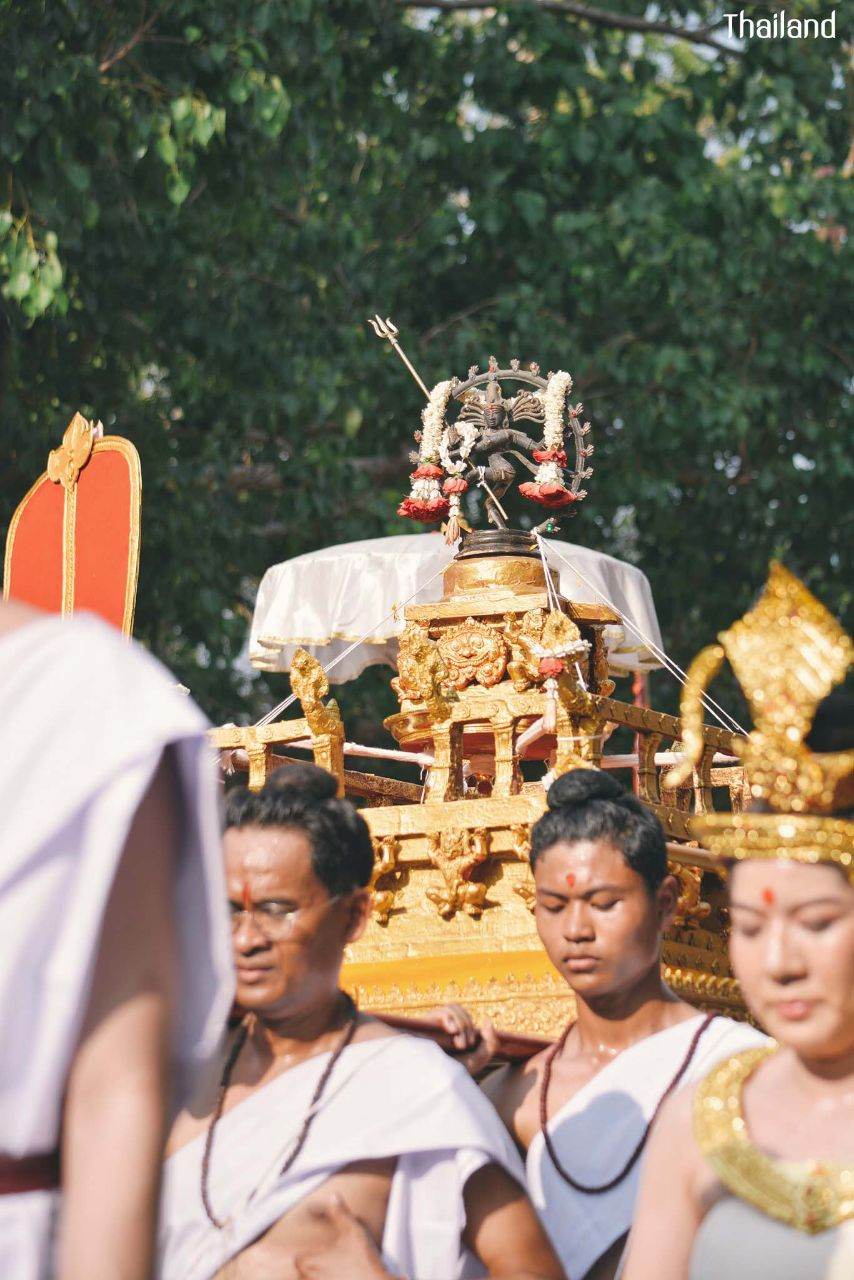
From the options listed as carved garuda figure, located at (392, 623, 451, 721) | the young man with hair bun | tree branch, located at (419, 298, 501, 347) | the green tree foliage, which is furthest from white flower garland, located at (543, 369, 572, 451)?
tree branch, located at (419, 298, 501, 347)

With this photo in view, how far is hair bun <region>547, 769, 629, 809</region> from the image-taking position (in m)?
3.83

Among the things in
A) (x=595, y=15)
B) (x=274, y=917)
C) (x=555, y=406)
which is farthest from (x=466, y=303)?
(x=274, y=917)

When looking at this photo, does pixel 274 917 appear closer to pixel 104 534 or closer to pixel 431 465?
pixel 104 534

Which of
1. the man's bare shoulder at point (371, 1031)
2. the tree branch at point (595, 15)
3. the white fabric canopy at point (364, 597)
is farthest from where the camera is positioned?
the tree branch at point (595, 15)

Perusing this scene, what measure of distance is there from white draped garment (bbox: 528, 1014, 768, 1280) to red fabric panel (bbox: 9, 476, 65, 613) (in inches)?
96.3

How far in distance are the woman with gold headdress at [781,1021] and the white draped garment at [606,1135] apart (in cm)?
102

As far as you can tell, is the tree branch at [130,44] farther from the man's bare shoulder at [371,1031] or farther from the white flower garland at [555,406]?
the man's bare shoulder at [371,1031]

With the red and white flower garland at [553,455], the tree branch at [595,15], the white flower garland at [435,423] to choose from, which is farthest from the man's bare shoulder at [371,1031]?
the tree branch at [595,15]

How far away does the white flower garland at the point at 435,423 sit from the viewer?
6.88m

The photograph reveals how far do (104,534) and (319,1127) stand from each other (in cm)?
263

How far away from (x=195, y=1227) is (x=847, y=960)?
1.23 metres

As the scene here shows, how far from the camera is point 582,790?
12.6 feet

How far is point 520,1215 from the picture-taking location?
295 centimetres

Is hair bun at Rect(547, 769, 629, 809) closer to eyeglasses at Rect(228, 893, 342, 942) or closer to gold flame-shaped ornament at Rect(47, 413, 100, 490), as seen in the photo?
eyeglasses at Rect(228, 893, 342, 942)
